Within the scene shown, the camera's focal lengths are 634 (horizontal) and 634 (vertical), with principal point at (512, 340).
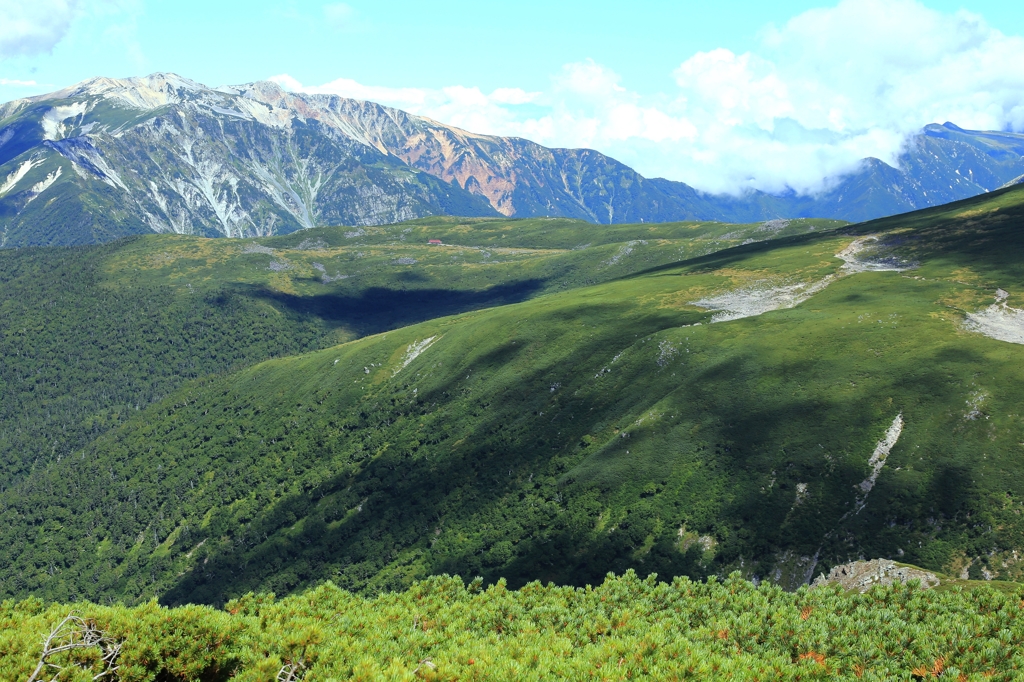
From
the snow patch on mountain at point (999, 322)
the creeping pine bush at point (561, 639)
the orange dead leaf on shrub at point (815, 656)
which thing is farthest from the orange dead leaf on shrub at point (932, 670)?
the snow patch on mountain at point (999, 322)

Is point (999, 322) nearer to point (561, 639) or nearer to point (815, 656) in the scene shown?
point (815, 656)

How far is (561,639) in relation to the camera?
110 ft

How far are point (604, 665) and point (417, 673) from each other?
821cm

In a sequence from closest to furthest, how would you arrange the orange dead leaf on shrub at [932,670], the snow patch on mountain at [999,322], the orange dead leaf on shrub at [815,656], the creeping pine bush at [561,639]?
the creeping pine bush at [561,639]
the orange dead leaf on shrub at [932,670]
the orange dead leaf on shrub at [815,656]
the snow patch on mountain at [999,322]

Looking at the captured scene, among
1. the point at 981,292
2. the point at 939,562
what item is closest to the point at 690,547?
the point at 939,562

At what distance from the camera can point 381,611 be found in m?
42.1

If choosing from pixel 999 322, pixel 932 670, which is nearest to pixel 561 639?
pixel 932 670

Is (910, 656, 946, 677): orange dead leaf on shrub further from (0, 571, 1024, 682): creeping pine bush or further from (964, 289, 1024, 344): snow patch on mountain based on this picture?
(964, 289, 1024, 344): snow patch on mountain

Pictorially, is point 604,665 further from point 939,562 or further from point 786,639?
point 939,562

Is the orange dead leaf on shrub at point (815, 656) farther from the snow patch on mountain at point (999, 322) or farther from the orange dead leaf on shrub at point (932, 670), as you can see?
the snow patch on mountain at point (999, 322)

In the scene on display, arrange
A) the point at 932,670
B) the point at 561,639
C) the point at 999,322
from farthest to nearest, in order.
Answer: the point at 999,322 < the point at 561,639 < the point at 932,670

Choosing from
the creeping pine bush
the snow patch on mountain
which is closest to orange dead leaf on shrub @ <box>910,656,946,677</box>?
the creeping pine bush

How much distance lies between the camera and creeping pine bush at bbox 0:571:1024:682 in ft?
84.7

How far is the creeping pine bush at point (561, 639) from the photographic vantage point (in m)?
25.8
